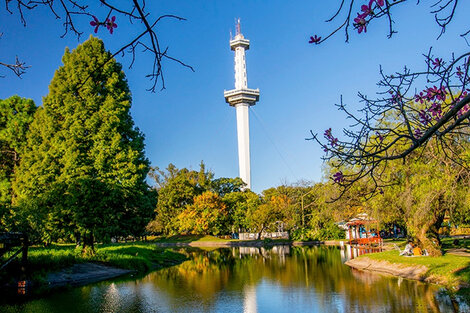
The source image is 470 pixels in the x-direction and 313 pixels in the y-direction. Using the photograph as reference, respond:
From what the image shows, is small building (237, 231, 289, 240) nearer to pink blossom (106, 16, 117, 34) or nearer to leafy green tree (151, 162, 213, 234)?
leafy green tree (151, 162, 213, 234)

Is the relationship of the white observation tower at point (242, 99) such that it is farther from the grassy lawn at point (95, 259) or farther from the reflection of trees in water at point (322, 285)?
the reflection of trees in water at point (322, 285)

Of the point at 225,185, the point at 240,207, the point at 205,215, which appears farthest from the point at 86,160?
the point at 225,185

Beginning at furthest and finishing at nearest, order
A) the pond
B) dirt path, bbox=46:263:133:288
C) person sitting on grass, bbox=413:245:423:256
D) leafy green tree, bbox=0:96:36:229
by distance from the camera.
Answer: leafy green tree, bbox=0:96:36:229 → person sitting on grass, bbox=413:245:423:256 → dirt path, bbox=46:263:133:288 → the pond

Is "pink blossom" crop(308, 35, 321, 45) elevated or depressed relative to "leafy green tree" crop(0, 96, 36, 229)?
depressed

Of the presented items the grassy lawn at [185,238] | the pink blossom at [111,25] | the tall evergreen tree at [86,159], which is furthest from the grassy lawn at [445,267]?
the grassy lawn at [185,238]

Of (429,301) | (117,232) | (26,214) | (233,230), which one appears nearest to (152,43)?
(429,301)

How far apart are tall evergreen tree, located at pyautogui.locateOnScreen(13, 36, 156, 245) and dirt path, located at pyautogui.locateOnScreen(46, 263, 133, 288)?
2653 mm

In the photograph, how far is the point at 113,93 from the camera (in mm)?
25094

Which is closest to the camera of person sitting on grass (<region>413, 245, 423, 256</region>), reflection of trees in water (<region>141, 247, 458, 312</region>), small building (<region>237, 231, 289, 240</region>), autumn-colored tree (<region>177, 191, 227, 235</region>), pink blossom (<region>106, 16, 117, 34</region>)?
pink blossom (<region>106, 16, 117, 34</region>)

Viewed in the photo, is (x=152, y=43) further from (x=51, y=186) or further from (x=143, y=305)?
(x=51, y=186)

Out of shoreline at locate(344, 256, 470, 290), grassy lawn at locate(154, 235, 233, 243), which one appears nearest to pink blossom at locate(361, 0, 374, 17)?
shoreline at locate(344, 256, 470, 290)

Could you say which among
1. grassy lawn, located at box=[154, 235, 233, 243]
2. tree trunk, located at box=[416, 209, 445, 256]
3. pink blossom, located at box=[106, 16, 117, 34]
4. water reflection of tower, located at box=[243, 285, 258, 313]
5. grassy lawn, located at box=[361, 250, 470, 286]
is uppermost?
pink blossom, located at box=[106, 16, 117, 34]

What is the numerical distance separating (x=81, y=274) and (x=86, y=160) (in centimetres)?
763

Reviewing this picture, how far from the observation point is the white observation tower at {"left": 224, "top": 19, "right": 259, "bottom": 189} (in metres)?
89.6
